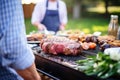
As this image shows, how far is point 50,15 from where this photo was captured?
525cm

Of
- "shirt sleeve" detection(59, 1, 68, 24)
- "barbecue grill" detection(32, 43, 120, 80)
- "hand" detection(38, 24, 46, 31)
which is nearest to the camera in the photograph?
"barbecue grill" detection(32, 43, 120, 80)

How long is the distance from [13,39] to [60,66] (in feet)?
3.72

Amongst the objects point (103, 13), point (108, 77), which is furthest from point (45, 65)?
point (103, 13)

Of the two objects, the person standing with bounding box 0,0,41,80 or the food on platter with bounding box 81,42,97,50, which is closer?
the person standing with bounding box 0,0,41,80

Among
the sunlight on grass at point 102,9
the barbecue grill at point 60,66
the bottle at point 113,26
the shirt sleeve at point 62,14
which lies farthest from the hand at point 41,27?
the sunlight on grass at point 102,9

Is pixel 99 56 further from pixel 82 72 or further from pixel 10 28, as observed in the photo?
pixel 10 28

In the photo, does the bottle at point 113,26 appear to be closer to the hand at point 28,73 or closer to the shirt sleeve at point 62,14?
the shirt sleeve at point 62,14

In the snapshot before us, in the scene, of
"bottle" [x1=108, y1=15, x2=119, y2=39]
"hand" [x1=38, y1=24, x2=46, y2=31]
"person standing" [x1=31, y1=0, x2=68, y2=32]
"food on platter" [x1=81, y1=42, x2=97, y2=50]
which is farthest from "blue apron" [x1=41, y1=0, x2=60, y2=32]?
"food on platter" [x1=81, y1=42, x2=97, y2=50]

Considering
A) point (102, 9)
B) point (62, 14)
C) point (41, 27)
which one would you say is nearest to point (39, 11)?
point (41, 27)

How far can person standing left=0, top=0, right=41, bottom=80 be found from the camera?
5.02 feet

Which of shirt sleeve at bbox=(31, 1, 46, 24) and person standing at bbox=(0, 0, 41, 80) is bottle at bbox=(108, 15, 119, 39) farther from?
person standing at bbox=(0, 0, 41, 80)

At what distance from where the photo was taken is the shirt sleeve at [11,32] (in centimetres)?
153

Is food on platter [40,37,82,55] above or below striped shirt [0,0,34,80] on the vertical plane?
below

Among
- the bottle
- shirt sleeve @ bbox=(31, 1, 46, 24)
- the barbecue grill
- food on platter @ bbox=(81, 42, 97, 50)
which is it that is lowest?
the barbecue grill
